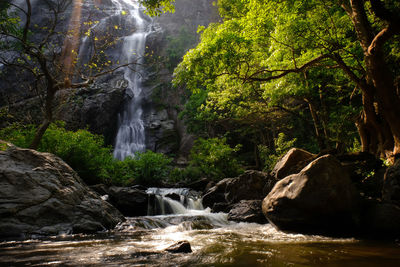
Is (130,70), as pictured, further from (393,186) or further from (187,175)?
(393,186)

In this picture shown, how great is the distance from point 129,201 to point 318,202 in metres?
7.48

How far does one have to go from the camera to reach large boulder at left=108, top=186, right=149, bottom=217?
406 inches

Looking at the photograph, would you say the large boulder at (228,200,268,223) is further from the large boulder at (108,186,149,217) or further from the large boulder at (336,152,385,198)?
the large boulder at (108,186,149,217)

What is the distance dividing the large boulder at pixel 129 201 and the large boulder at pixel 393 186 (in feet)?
27.9

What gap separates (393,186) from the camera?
5.76m

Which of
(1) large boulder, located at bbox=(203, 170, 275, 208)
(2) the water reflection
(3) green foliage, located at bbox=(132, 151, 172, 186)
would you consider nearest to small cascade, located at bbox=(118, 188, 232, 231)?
(1) large boulder, located at bbox=(203, 170, 275, 208)

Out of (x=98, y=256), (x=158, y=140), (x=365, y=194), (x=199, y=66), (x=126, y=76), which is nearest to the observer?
(x=98, y=256)

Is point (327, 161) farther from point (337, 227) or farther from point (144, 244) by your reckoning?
point (144, 244)

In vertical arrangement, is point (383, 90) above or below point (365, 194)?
above

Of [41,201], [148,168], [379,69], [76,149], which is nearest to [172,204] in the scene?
[76,149]

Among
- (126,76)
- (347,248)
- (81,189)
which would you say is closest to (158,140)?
(126,76)

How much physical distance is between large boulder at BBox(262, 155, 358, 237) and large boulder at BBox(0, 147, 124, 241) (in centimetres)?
504

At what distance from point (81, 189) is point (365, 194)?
339 inches

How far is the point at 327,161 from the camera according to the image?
20.4 feet
